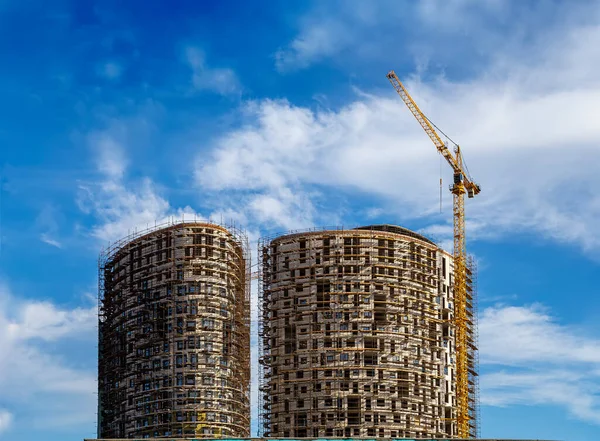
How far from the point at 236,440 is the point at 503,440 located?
3104 cm

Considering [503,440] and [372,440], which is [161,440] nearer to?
[372,440]

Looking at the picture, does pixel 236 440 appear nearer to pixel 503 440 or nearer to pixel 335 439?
pixel 335 439

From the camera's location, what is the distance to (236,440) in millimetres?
136625

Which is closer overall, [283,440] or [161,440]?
[283,440]

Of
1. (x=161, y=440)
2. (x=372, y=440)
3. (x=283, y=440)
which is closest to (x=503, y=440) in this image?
(x=372, y=440)

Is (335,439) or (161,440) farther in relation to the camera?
(161,440)

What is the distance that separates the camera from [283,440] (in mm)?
136500

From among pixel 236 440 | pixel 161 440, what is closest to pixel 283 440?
pixel 236 440

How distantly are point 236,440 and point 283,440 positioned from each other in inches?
207

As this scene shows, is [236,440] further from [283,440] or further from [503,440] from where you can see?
[503,440]

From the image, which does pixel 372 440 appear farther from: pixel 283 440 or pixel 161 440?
pixel 161 440

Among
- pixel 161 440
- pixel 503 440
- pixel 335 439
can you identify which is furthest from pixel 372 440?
pixel 161 440

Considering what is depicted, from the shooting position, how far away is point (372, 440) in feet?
456

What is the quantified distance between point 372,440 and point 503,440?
50.8 ft
